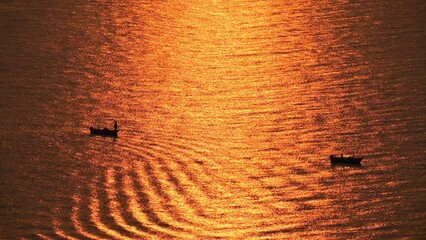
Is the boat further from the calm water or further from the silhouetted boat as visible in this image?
the silhouetted boat

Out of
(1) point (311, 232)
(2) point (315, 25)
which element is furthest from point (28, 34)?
(1) point (311, 232)

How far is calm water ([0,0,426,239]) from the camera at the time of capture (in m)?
30.3

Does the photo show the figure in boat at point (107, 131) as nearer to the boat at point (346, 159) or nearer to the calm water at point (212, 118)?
the calm water at point (212, 118)

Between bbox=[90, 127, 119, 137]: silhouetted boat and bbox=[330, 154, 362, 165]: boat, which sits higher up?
bbox=[90, 127, 119, 137]: silhouetted boat

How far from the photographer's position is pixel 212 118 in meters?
35.2

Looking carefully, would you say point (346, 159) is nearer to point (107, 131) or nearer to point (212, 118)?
point (212, 118)

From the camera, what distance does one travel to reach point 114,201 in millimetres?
30812

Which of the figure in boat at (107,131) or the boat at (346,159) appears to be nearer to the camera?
the boat at (346,159)

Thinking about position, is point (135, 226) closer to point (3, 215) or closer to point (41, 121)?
point (3, 215)

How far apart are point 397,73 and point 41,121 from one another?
30.8 feet

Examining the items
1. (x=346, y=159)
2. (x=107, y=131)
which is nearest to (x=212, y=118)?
(x=107, y=131)

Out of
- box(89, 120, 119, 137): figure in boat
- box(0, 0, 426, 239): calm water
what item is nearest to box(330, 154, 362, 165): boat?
box(0, 0, 426, 239): calm water

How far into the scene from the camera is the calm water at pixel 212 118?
3028 cm

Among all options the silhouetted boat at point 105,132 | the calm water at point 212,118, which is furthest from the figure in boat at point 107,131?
the calm water at point 212,118
